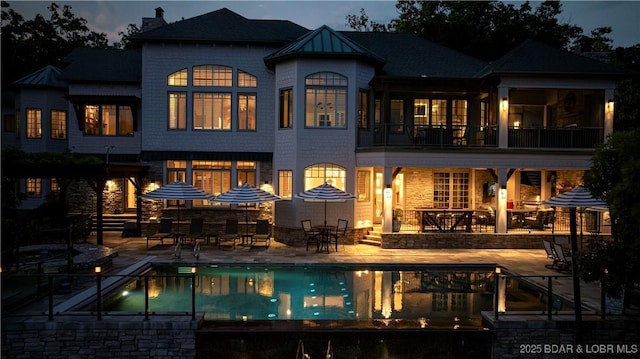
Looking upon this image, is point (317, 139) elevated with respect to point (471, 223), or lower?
elevated

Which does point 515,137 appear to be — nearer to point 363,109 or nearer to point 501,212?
point 501,212

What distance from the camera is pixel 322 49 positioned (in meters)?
19.0

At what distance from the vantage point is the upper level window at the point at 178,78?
67.4 ft

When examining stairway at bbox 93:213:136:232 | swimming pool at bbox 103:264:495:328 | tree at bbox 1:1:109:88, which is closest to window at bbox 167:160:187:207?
stairway at bbox 93:213:136:232

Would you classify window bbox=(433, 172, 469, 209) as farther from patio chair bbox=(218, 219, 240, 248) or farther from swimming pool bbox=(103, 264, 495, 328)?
patio chair bbox=(218, 219, 240, 248)

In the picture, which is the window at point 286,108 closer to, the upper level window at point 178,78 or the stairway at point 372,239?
the upper level window at point 178,78

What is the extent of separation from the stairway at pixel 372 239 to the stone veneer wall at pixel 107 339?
35.5ft

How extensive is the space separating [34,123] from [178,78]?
28.8 ft

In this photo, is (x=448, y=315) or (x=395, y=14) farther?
(x=395, y=14)

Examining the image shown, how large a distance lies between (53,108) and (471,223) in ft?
69.7

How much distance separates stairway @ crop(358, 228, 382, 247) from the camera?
1864cm

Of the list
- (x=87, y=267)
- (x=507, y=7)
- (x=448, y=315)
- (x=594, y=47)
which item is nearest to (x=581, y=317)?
(x=448, y=315)

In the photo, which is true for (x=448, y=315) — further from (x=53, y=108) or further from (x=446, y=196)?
(x=53, y=108)

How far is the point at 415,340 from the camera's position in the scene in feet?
29.2
